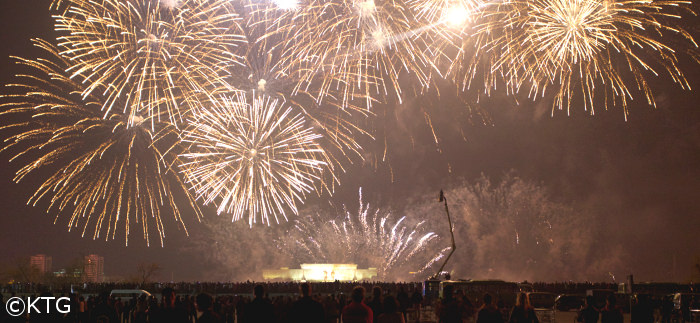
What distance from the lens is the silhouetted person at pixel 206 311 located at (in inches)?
331

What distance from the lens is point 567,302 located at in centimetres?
3281

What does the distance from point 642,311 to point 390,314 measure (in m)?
6.46

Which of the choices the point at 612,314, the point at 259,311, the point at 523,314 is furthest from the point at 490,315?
the point at 259,311

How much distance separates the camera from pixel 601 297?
3203 cm

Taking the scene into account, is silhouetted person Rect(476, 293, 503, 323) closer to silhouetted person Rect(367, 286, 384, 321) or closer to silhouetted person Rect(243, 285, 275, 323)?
silhouetted person Rect(367, 286, 384, 321)

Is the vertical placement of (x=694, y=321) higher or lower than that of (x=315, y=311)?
lower

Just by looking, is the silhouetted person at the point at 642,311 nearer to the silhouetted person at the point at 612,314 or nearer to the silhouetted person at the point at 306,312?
the silhouetted person at the point at 612,314

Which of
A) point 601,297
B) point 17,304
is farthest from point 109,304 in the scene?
point 601,297

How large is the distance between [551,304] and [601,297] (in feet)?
9.50

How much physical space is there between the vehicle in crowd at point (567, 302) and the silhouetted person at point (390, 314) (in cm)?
2626

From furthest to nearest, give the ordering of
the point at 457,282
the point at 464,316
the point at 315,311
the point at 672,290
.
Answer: the point at 672,290, the point at 457,282, the point at 464,316, the point at 315,311

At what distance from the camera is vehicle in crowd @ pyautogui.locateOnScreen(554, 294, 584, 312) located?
3262 centimetres

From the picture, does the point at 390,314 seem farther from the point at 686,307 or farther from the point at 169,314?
the point at 686,307

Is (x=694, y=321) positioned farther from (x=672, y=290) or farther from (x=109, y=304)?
(x=109, y=304)
